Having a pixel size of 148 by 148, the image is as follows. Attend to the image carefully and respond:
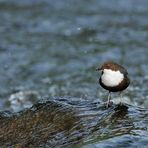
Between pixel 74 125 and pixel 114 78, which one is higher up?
pixel 114 78

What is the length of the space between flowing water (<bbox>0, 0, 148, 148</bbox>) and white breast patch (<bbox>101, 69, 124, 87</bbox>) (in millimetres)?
335

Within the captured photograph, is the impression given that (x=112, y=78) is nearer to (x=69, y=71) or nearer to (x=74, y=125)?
(x=74, y=125)

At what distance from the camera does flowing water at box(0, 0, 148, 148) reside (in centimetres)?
571

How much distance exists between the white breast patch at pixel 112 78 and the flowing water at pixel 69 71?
335 millimetres

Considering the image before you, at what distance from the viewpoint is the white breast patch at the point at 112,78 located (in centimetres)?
603

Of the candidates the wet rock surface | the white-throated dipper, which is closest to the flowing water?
the wet rock surface

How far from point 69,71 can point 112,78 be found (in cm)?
464

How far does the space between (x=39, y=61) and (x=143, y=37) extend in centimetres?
238

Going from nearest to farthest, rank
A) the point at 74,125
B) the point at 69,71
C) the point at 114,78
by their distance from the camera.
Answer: the point at 74,125 → the point at 114,78 → the point at 69,71

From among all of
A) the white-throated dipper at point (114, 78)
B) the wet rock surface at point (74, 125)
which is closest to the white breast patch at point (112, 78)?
the white-throated dipper at point (114, 78)

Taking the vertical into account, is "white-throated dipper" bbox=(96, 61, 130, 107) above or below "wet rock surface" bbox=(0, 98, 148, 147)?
above

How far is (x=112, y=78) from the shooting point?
19.9 feet

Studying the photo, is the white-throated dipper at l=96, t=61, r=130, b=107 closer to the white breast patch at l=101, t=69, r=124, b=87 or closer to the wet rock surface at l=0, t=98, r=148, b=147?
the white breast patch at l=101, t=69, r=124, b=87

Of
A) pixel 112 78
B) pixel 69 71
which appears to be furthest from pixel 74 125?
pixel 69 71
